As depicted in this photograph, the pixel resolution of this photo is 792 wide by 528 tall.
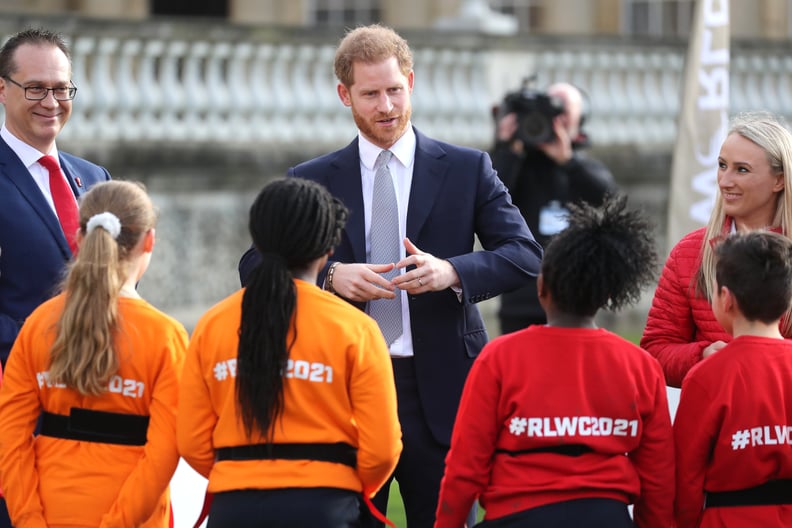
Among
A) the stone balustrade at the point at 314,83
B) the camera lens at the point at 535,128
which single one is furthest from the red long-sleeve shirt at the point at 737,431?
the stone balustrade at the point at 314,83

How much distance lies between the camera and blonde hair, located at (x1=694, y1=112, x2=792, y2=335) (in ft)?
14.7

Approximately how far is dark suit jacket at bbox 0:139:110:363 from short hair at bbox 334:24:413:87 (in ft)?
3.51

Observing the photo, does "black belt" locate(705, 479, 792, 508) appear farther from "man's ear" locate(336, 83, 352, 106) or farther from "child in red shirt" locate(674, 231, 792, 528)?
"man's ear" locate(336, 83, 352, 106)

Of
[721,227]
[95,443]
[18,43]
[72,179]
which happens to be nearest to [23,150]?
[72,179]

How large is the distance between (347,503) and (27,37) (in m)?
2.02

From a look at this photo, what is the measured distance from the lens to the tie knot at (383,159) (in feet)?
15.6

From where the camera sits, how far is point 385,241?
4.69 meters

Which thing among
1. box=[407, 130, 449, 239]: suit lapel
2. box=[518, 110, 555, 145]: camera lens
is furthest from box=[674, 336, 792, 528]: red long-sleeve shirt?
box=[518, 110, 555, 145]: camera lens

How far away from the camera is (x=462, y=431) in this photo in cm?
395

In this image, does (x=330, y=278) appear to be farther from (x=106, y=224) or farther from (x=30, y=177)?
(x=30, y=177)

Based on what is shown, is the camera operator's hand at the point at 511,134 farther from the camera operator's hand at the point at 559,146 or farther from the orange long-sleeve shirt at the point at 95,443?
the orange long-sleeve shirt at the point at 95,443

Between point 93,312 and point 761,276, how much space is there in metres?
1.87

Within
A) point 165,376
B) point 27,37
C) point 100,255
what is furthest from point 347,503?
point 27,37

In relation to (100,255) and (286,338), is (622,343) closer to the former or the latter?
(286,338)
